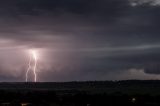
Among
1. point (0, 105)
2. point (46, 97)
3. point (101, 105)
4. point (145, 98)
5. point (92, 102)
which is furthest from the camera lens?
point (46, 97)

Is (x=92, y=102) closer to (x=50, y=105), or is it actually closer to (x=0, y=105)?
(x=50, y=105)

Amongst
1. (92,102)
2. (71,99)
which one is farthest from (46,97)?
(92,102)

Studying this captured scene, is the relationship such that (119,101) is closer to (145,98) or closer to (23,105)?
(145,98)

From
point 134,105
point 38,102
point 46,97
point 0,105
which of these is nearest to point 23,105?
→ point 0,105

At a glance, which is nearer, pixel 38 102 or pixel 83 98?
pixel 38 102

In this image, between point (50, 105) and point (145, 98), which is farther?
point (145, 98)

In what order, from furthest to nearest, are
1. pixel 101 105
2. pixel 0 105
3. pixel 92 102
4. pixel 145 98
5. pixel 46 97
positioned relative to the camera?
1. pixel 46 97
2. pixel 145 98
3. pixel 92 102
4. pixel 101 105
5. pixel 0 105

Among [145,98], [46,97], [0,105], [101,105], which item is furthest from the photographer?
[46,97]

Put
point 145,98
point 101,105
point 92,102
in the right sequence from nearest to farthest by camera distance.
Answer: point 101,105 < point 92,102 < point 145,98
